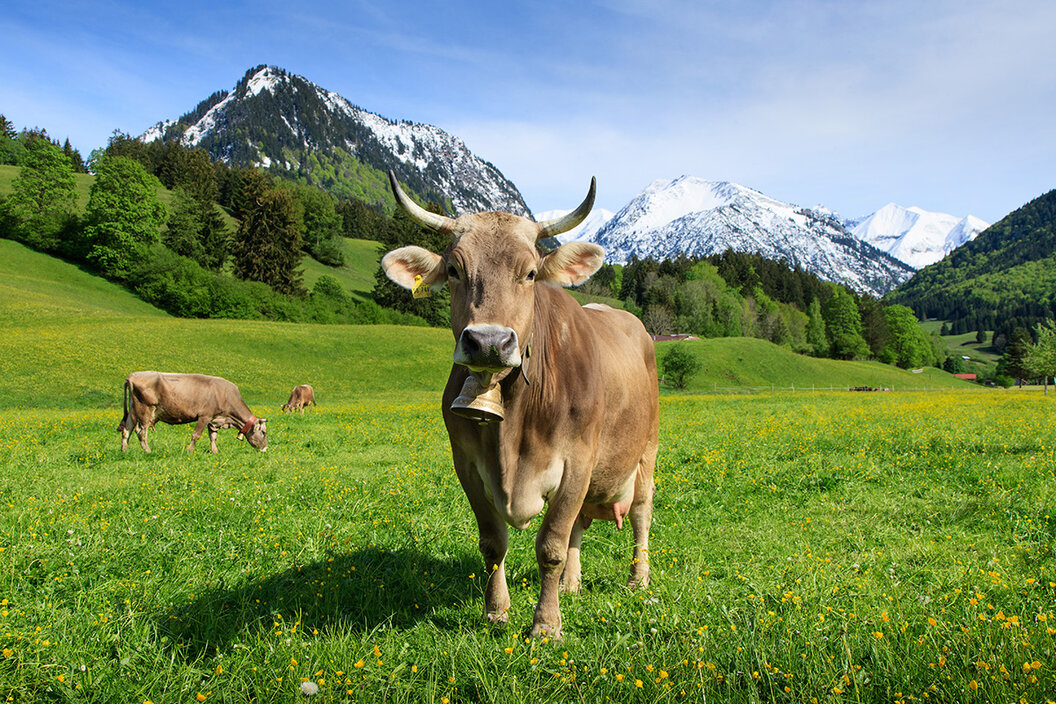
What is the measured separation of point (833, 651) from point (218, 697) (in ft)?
12.0

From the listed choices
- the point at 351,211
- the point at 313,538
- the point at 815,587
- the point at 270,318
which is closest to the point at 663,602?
the point at 815,587

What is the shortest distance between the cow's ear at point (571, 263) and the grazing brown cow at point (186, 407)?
42.0ft

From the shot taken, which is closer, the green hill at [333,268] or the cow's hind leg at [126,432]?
the cow's hind leg at [126,432]

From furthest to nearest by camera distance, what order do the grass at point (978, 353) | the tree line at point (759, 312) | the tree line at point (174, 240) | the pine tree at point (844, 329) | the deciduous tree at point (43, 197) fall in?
the grass at point (978, 353), the pine tree at point (844, 329), the tree line at point (759, 312), the deciduous tree at point (43, 197), the tree line at point (174, 240)

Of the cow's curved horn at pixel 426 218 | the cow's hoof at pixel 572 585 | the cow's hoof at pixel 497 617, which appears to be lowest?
the cow's hoof at pixel 572 585

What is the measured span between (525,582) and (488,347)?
2.81 m

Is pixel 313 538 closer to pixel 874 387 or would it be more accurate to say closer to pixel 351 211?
pixel 874 387

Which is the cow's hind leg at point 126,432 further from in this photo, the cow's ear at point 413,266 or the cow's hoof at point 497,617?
the cow's ear at point 413,266

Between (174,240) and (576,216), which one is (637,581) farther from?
(174,240)

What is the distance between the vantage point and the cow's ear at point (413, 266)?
3.97 metres

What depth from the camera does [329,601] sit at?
15.1 ft

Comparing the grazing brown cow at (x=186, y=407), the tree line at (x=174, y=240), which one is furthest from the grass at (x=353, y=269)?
the grazing brown cow at (x=186, y=407)

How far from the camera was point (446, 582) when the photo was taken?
206 inches

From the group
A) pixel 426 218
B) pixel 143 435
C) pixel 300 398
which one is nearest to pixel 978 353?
pixel 300 398
